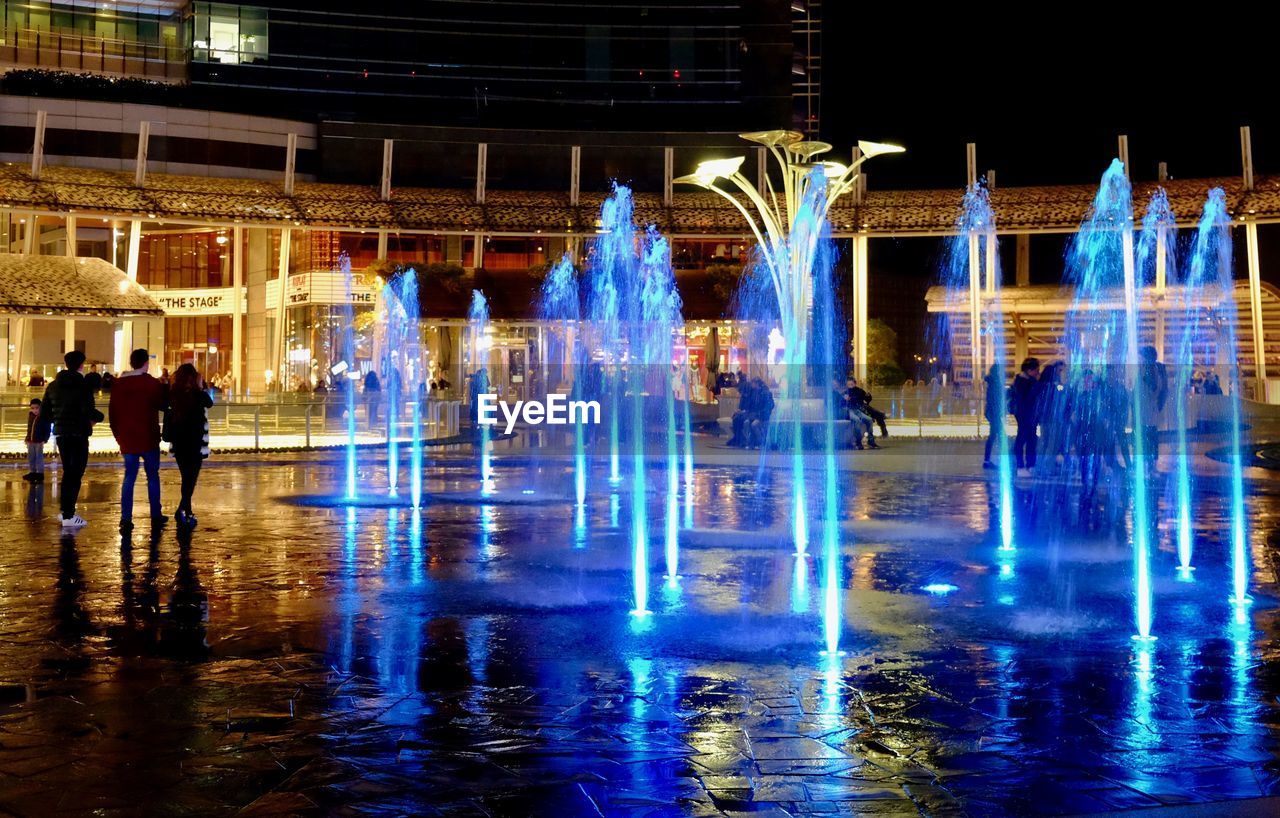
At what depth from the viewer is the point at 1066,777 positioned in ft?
15.9

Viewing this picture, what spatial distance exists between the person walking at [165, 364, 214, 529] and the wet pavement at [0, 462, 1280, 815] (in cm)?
135

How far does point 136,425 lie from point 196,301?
41998mm

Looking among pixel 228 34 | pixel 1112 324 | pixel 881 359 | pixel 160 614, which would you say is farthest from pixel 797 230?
pixel 228 34

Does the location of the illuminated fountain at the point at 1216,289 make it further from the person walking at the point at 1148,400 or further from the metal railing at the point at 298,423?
the metal railing at the point at 298,423

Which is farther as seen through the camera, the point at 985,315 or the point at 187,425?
the point at 985,315

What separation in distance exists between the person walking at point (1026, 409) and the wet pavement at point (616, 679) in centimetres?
668

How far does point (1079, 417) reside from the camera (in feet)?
70.8

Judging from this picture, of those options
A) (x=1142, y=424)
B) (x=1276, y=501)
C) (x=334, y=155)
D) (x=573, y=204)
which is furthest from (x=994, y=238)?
(x=1276, y=501)

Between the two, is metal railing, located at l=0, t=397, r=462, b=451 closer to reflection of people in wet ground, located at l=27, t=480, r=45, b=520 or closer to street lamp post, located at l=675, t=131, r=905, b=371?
reflection of people in wet ground, located at l=27, t=480, r=45, b=520

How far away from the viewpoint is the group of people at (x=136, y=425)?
12500 mm

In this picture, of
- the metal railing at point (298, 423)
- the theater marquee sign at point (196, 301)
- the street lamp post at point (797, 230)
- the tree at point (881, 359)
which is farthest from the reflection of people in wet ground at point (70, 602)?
the theater marquee sign at point (196, 301)

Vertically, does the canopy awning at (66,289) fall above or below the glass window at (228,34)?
below

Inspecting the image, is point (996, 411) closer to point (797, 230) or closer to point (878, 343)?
point (797, 230)

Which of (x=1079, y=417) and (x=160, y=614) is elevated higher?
(x=1079, y=417)
